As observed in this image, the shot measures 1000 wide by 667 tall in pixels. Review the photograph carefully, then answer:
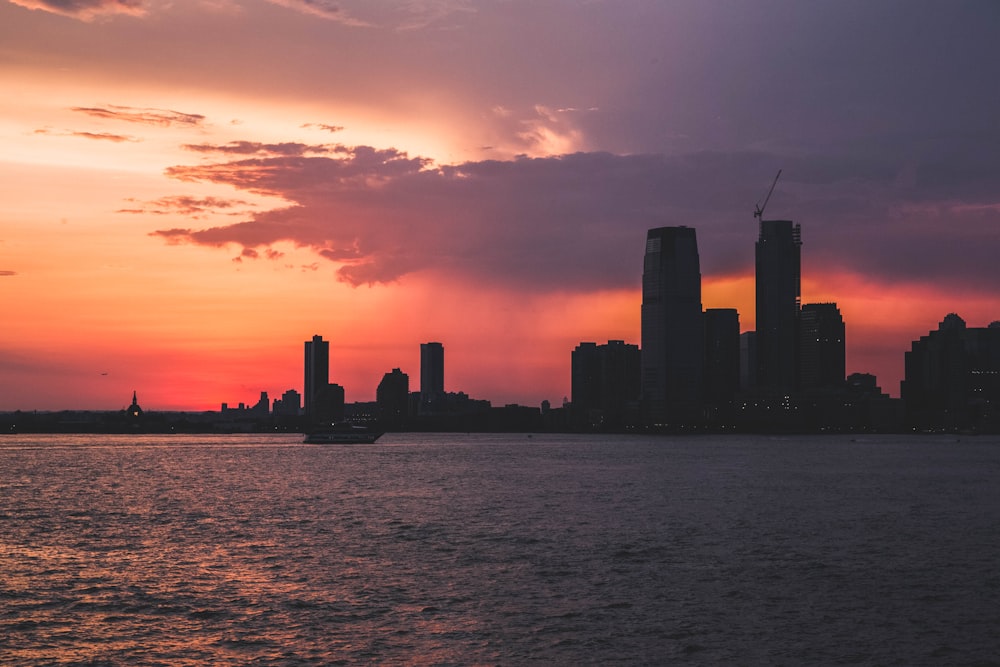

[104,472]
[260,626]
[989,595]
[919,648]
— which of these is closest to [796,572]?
[989,595]

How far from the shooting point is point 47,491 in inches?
5620

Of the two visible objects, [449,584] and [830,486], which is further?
[830,486]

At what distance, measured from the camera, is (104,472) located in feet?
650

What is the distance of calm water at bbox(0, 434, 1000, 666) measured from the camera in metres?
44.7

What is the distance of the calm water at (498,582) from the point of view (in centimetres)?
4469

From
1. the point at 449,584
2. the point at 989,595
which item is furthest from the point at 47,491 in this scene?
the point at 989,595

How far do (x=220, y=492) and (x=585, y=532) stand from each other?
225 ft

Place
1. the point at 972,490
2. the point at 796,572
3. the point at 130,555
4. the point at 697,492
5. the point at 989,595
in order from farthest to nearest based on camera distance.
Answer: the point at 972,490
the point at 697,492
the point at 130,555
the point at 796,572
the point at 989,595

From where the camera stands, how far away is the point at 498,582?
6094 centimetres

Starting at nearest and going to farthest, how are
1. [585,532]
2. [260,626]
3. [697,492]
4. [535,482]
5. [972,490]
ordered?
[260,626] < [585,532] < [697,492] < [972,490] < [535,482]

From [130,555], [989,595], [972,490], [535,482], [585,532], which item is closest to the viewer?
[989,595]

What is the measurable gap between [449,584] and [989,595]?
3017 cm

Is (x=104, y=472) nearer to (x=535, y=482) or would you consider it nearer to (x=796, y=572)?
(x=535, y=482)

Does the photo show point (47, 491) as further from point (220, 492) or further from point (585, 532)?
point (585, 532)
